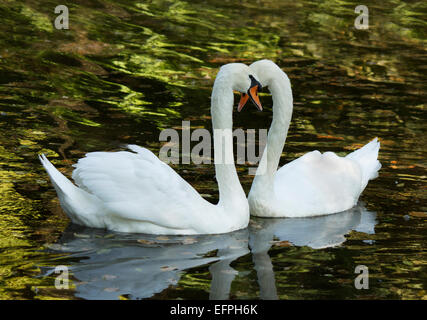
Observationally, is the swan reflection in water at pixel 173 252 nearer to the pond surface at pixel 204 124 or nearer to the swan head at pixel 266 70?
the pond surface at pixel 204 124

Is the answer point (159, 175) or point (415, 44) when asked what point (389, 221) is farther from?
point (415, 44)

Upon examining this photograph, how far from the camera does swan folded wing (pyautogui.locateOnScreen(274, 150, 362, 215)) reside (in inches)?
352

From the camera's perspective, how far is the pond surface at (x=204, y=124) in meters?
6.98

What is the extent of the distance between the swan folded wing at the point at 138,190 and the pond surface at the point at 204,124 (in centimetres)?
25

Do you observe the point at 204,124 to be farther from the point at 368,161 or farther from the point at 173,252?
the point at 173,252

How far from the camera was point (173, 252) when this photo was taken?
752cm

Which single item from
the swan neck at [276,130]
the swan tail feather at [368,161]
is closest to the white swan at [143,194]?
the swan neck at [276,130]

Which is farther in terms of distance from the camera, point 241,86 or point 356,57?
point 356,57

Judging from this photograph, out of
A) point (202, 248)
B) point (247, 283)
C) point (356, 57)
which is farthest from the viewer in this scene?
point (356, 57)

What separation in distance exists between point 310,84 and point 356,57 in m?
2.71

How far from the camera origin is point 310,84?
1476 centimetres

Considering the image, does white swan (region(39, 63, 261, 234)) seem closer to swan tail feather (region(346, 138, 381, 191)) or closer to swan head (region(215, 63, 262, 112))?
swan head (region(215, 63, 262, 112))

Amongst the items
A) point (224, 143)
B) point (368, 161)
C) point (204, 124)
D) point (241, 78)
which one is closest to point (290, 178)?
point (224, 143)

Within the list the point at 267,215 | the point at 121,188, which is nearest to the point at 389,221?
the point at 267,215
